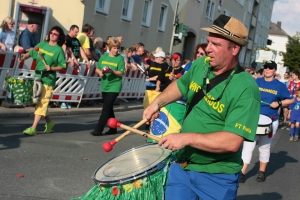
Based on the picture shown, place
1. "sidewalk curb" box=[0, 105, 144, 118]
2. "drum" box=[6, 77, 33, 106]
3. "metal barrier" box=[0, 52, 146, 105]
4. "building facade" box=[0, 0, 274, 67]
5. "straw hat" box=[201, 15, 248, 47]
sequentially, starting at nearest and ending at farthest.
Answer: "straw hat" box=[201, 15, 248, 47] < "drum" box=[6, 77, 33, 106] < "sidewalk curb" box=[0, 105, 144, 118] < "metal barrier" box=[0, 52, 146, 105] < "building facade" box=[0, 0, 274, 67]

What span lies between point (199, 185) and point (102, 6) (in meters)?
21.5

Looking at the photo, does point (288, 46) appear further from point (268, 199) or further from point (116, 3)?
point (268, 199)

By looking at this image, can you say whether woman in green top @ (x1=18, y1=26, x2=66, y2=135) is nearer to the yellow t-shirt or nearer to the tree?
the yellow t-shirt

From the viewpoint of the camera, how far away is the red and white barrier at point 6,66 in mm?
12570

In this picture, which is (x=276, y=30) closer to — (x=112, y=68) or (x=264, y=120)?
(x=112, y=68)

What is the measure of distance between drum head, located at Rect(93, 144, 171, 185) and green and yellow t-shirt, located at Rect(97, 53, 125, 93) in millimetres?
7158

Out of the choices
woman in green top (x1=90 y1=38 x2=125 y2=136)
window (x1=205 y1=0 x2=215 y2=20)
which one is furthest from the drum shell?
window (x1=205 y1=0 x2=215 y2=20)

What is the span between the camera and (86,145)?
32.6 ft

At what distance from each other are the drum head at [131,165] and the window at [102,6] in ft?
65.4

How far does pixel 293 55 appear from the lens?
7381 cm

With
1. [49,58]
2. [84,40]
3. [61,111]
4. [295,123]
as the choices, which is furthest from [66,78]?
[295,123]

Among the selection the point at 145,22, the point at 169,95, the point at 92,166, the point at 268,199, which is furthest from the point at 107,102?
the point at 145,22

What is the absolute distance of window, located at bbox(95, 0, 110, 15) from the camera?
23930 mm

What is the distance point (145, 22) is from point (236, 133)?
27.4m
